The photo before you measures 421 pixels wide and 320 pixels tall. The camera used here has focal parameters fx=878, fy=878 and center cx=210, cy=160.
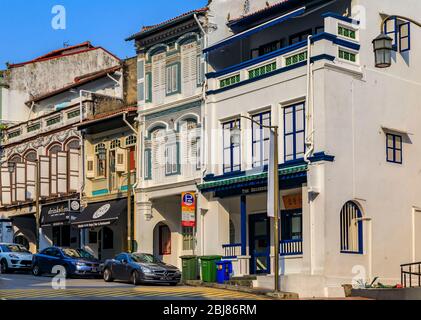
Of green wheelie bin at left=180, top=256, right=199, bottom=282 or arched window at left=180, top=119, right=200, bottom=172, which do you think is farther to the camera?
arched window at left=180, top=119, right=200, bottom=172

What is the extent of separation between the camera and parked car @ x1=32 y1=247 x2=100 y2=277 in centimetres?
3494

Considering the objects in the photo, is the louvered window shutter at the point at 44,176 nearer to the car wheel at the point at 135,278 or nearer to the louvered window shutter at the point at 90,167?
the louvered window shutter at the point at 90,167

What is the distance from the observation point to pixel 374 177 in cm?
3122

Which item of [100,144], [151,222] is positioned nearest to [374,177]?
[151,222]

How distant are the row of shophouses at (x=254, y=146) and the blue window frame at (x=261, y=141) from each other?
82 mm

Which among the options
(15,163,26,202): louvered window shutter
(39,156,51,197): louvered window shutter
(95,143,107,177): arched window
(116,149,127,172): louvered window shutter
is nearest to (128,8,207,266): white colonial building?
(116,149,127,172): louvered window shutter

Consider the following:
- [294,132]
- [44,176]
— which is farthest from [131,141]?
[294,132]

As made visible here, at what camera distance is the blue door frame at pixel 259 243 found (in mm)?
33219

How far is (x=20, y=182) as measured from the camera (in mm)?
47969

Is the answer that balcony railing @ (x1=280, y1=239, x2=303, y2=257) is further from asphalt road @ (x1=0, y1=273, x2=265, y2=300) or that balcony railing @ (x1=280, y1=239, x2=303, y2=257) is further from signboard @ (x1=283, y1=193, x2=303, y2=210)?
asphalt road @ (x1=0, y1=273, x2=265, y2=300)

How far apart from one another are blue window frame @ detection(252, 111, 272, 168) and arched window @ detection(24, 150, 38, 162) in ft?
60.5

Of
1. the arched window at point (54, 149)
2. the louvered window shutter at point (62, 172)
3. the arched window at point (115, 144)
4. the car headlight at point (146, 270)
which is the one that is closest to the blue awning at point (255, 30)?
the arched window at point (115, 144)

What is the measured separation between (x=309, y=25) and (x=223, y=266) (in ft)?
32.0
